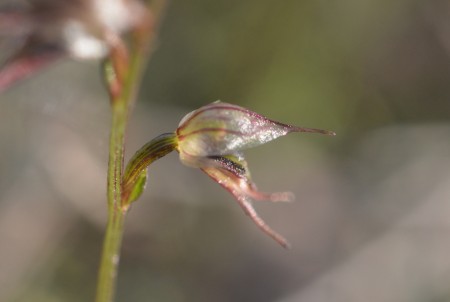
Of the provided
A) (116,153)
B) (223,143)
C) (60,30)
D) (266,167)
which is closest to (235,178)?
(223,143)

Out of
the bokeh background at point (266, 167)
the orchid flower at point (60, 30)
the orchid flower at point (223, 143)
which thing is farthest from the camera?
the bokeh background at point (266, 167)

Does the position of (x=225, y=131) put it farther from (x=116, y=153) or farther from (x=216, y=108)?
(x=116, y=153)

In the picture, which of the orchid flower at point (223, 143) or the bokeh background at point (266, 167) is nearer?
the orchid flower at point (223, 143)

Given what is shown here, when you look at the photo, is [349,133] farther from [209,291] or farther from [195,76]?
[209,291]

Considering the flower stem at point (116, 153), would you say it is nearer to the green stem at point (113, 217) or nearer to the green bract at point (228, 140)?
the green stem at point (113, 217)

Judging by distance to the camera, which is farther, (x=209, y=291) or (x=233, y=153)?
(x=209, y=291)

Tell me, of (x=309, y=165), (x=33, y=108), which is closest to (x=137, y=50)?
(x=33, y=108)

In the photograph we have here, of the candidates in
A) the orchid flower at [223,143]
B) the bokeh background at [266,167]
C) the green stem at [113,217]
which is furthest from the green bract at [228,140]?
the bokeh background at [266,167]
